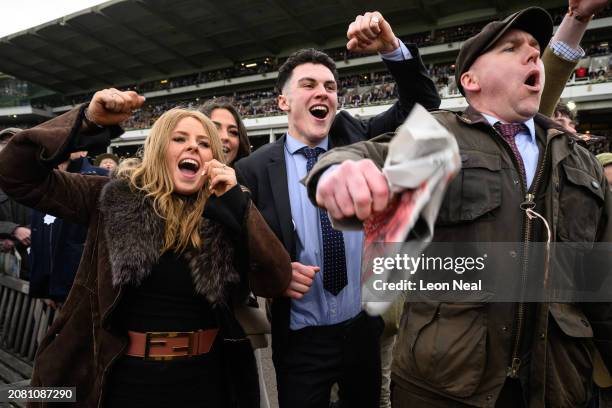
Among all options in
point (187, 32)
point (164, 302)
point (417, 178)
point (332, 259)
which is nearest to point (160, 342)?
point (164, 302)

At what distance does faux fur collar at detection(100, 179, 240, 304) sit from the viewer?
167cm

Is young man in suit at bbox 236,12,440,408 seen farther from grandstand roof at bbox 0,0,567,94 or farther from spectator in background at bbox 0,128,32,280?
grandstand roof at bbox 0,0,567,94

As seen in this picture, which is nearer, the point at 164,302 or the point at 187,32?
the point at 164,302

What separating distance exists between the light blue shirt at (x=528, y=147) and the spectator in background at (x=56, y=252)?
9.18ft

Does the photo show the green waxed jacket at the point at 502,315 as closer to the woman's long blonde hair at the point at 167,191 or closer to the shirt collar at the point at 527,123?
the shirt collar at the point at 527,123

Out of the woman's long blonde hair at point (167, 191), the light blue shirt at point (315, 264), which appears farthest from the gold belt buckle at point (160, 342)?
the light blue shirt at point (315, 264)

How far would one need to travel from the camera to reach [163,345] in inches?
67.5

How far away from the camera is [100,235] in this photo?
1799 millimetres

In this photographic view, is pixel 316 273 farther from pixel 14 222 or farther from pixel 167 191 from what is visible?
pixel 14 222

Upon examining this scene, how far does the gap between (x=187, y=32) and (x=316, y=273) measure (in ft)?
102

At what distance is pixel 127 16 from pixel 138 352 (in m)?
31.8

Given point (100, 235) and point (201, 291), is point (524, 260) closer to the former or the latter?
point (201, 291)

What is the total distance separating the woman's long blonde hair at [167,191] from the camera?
180cm

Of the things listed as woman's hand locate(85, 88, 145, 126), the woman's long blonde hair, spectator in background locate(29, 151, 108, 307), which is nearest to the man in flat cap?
the woman's long blonde hair
